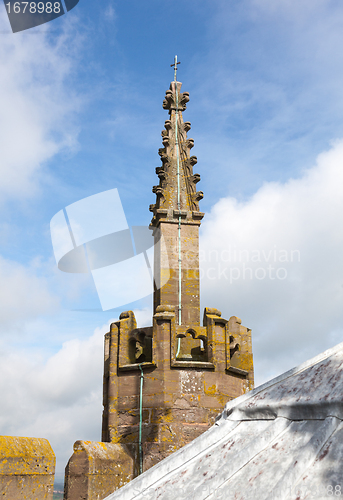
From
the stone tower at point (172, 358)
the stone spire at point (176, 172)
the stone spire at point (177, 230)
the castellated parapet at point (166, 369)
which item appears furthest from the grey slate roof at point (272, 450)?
the stone spire at point (176, 172)

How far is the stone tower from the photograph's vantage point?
6.69 m

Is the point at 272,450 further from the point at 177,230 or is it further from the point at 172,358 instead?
the point at 177,230

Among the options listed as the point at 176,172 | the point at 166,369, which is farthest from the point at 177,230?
the point at 166,369

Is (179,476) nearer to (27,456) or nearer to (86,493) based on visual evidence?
(27,456)

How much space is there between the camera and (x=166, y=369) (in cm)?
689

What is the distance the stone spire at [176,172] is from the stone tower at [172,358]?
2 cm

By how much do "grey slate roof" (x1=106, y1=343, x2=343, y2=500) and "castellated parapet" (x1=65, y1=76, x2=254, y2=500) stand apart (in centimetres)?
412

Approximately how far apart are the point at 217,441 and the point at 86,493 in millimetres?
4156

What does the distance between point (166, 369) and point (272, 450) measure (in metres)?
5.12

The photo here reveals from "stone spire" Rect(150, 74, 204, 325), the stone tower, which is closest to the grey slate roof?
the stone tower

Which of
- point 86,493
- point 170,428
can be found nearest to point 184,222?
point 170,428

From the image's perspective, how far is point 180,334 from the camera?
734 centimetres

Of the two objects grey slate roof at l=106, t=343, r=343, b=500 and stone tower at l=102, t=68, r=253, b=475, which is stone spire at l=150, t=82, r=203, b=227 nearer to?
stone tower at l=102, t=68, r=253, b=475

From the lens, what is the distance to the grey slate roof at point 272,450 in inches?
64.3
